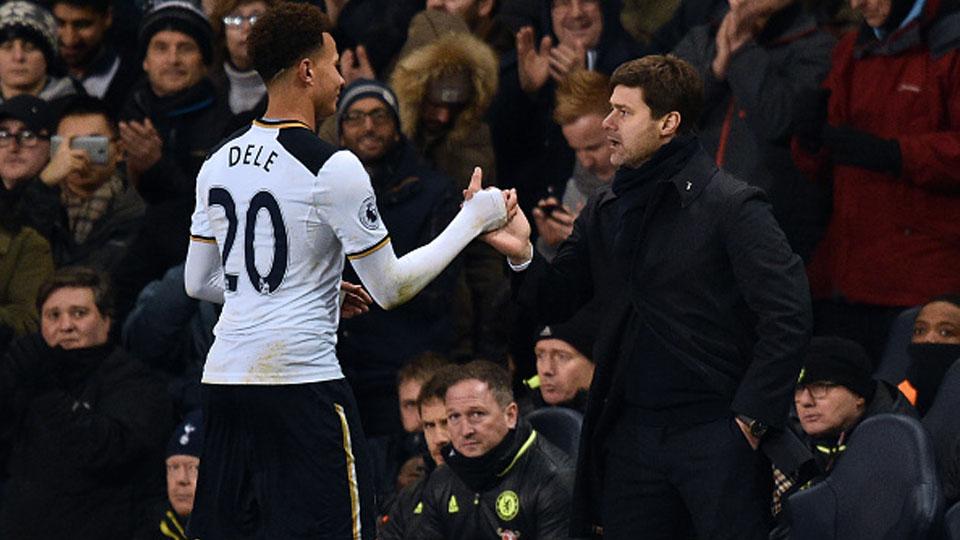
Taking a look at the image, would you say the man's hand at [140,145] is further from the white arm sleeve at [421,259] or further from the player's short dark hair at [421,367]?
the white arm sleeve at [421,259]

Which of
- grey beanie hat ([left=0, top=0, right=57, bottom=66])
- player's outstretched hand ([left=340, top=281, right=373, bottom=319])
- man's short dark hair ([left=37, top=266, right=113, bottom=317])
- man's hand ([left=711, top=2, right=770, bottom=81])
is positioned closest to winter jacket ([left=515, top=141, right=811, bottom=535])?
player's outstretched hand ([left=340, top=281, right=373, bottom=319])

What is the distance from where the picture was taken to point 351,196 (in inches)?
254

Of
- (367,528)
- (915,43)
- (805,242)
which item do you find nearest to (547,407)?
(805,242)

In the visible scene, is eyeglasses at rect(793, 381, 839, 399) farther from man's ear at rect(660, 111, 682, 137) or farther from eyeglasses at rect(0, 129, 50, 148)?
eyeglasses at rect(0, 129, 50, 148)

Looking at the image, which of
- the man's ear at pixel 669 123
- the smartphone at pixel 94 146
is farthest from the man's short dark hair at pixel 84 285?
the man's ear at pixel 669 123

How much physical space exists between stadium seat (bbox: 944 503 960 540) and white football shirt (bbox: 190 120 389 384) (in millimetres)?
2435

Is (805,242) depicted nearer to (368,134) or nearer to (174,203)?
(368,134)

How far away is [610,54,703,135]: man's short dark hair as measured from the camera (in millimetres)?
6859

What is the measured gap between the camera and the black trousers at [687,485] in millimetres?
6633

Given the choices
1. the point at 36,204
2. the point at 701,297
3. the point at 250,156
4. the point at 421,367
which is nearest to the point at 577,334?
the point at 421,367

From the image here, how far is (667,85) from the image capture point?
6859 mm

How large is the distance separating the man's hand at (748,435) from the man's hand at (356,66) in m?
5.28

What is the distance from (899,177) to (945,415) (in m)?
1.30

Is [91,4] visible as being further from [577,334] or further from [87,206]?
[577,334]
